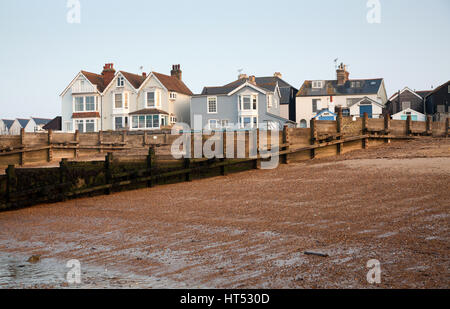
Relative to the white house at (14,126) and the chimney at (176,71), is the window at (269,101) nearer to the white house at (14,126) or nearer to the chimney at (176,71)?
the chimney at (176,71)

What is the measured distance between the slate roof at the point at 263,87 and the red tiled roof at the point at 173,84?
134 inches

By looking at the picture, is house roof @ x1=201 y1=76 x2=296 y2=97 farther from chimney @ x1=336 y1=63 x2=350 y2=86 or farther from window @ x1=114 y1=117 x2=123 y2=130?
window @ x1=114 y1=117 x2=123 y2=130

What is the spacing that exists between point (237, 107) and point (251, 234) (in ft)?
156

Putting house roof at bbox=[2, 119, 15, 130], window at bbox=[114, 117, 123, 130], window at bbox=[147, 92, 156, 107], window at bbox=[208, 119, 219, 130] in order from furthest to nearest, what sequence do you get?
house roof at bbox=[2, 119, 15, 130] < window at bbox=[114, 117, 123, 130] < window at bbox=[147, 92, 156, 107] < window at bbox=[208, 119, 219, 130]

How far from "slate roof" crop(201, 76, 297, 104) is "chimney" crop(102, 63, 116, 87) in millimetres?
12283

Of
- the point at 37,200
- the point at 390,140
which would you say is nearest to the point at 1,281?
the point at 37,200

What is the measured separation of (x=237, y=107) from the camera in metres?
56.9

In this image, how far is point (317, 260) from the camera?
7.85m

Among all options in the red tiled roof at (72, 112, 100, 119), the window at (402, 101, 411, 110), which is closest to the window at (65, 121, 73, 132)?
the red tiled roof at (72, 112, 100, 119)

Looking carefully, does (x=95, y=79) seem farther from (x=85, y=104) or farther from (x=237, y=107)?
(x=237, y=107)

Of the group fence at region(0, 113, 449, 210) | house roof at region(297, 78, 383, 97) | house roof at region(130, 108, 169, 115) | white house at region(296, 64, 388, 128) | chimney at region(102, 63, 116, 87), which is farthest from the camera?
house roof at region(297, 78, 383, 97)

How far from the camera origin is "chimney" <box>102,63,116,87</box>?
62406 millimetres

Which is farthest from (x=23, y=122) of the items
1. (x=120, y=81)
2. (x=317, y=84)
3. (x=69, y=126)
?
(x=317, y=84)

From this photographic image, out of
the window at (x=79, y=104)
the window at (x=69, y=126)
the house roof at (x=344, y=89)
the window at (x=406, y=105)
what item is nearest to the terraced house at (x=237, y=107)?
the house roof at (x=344, y=89)
